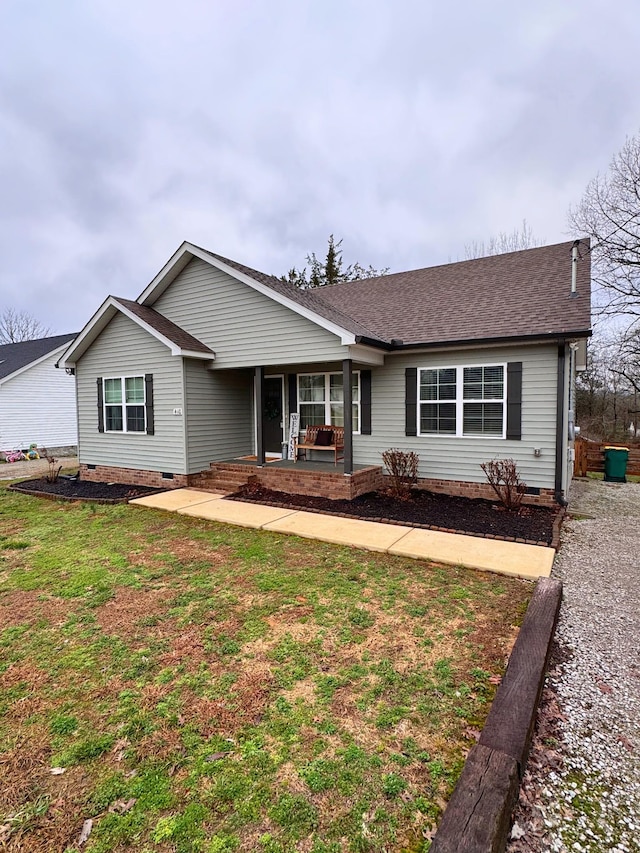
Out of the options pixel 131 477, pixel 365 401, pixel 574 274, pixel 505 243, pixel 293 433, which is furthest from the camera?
pixel 505 243

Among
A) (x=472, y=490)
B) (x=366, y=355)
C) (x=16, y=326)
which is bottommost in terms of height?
(x=472, y=490)

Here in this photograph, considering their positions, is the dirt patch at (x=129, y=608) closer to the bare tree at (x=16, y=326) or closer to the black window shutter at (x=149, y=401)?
the black window shutter at (x=149, y=401)

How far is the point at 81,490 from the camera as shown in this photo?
30.7 ft

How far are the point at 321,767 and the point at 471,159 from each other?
1718 cm

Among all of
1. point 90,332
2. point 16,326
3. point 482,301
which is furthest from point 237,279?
point 16,326

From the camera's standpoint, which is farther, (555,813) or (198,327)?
(198,327)

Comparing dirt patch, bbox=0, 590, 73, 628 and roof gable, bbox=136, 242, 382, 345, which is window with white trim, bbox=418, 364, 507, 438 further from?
dirt patch, bbox=0, 590, 73, 628

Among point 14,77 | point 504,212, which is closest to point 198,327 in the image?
point 14,77

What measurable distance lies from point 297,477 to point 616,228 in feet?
55.9

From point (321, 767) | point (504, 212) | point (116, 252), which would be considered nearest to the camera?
point (321, 767)

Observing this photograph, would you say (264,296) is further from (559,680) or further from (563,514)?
(559,680)

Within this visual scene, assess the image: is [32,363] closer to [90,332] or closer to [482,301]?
[90,332]

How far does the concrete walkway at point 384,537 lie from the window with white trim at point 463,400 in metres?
2.90

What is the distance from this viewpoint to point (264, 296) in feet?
28.8
